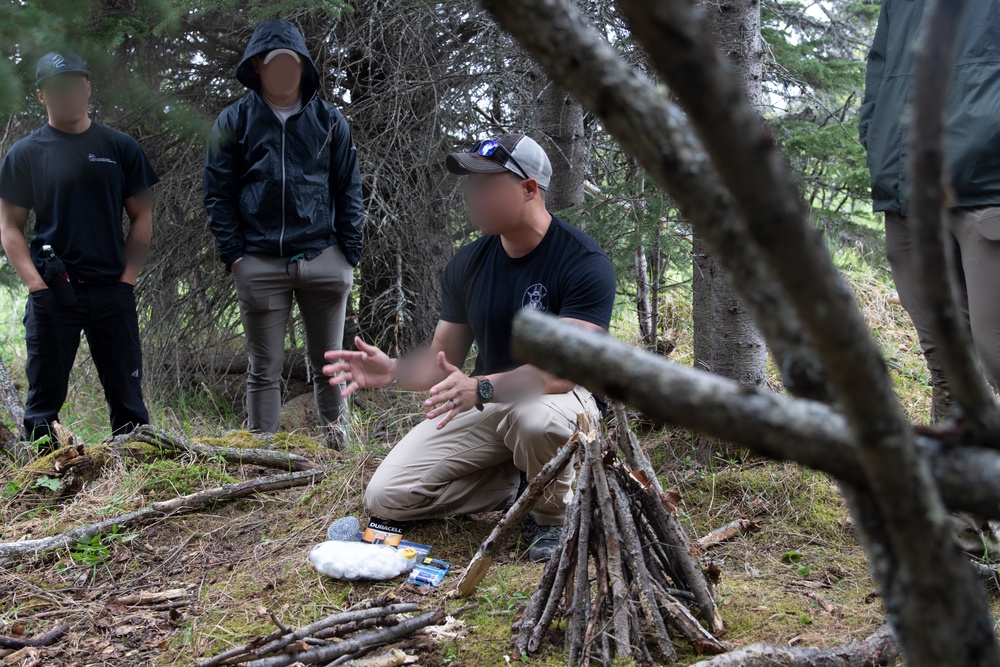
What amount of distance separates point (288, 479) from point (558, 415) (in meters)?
1.77

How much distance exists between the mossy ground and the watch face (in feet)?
2.42

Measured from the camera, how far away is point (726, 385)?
32.7 inches

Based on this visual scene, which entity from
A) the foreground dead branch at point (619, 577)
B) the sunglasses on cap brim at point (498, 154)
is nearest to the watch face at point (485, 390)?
the foreground dead branch at point (619, 577)

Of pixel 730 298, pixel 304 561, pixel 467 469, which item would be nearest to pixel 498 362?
pixel 467 469

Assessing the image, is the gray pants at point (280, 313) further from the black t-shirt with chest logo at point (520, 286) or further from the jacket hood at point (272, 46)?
the black t-shirt with chest logo at point (520, 286)

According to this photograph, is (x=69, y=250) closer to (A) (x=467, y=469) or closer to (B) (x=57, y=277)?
(B) (x=57, y=277)

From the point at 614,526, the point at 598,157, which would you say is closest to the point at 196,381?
the point at 598,157

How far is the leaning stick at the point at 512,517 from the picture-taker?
2.79 m

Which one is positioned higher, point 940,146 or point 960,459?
point 940,146

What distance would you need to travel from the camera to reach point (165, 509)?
3.97m

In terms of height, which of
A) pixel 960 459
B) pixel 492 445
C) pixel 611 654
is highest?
pixel 960 459

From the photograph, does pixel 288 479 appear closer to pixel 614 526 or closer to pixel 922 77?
pixel 614 526

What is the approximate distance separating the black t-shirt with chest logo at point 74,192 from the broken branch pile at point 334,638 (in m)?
2.96

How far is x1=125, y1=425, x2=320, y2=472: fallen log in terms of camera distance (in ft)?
14.7
